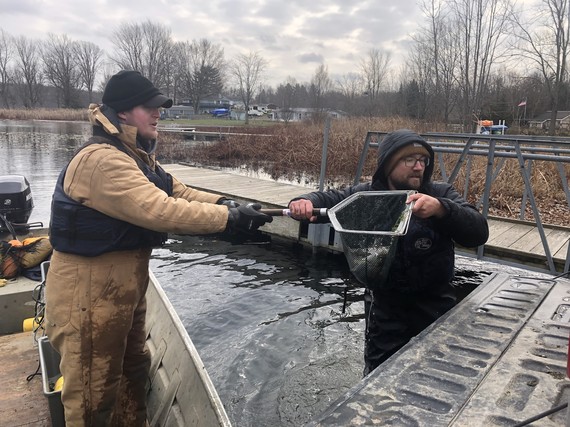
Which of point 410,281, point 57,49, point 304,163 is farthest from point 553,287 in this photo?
point 57,49

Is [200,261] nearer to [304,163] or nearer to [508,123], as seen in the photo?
[304,163]

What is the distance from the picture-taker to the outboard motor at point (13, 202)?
558cm

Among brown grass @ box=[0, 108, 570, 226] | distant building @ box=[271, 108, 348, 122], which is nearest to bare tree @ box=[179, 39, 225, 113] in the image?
distant building @ box=[271, 108, 348, 122]

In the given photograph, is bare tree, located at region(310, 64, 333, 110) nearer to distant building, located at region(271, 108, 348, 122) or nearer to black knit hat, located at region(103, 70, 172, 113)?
distant building, located at region(271, 108, 348, 122)

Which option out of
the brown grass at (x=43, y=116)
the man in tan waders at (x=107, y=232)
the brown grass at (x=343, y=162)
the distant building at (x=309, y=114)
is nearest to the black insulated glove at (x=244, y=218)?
the man in tan waders at (x=107, y=232)

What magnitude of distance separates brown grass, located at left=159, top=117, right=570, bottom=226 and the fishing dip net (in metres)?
6.98

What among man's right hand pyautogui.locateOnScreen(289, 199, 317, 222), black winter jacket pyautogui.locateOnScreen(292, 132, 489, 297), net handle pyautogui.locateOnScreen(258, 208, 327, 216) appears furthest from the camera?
man's right hand pyautogui.locateOnScreen(289, 199, 317, 222)

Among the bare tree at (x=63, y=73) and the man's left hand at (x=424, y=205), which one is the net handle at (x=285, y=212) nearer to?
the man's left hand at (x=424, y=205)

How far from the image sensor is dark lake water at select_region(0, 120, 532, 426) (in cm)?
457

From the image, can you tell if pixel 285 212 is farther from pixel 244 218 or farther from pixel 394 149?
pixel 394 149

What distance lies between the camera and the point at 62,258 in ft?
7.63

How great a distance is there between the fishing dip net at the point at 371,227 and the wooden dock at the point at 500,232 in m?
3.83

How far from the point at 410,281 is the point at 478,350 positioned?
0.65 meters

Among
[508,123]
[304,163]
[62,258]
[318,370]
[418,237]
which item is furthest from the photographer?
[508,123]
